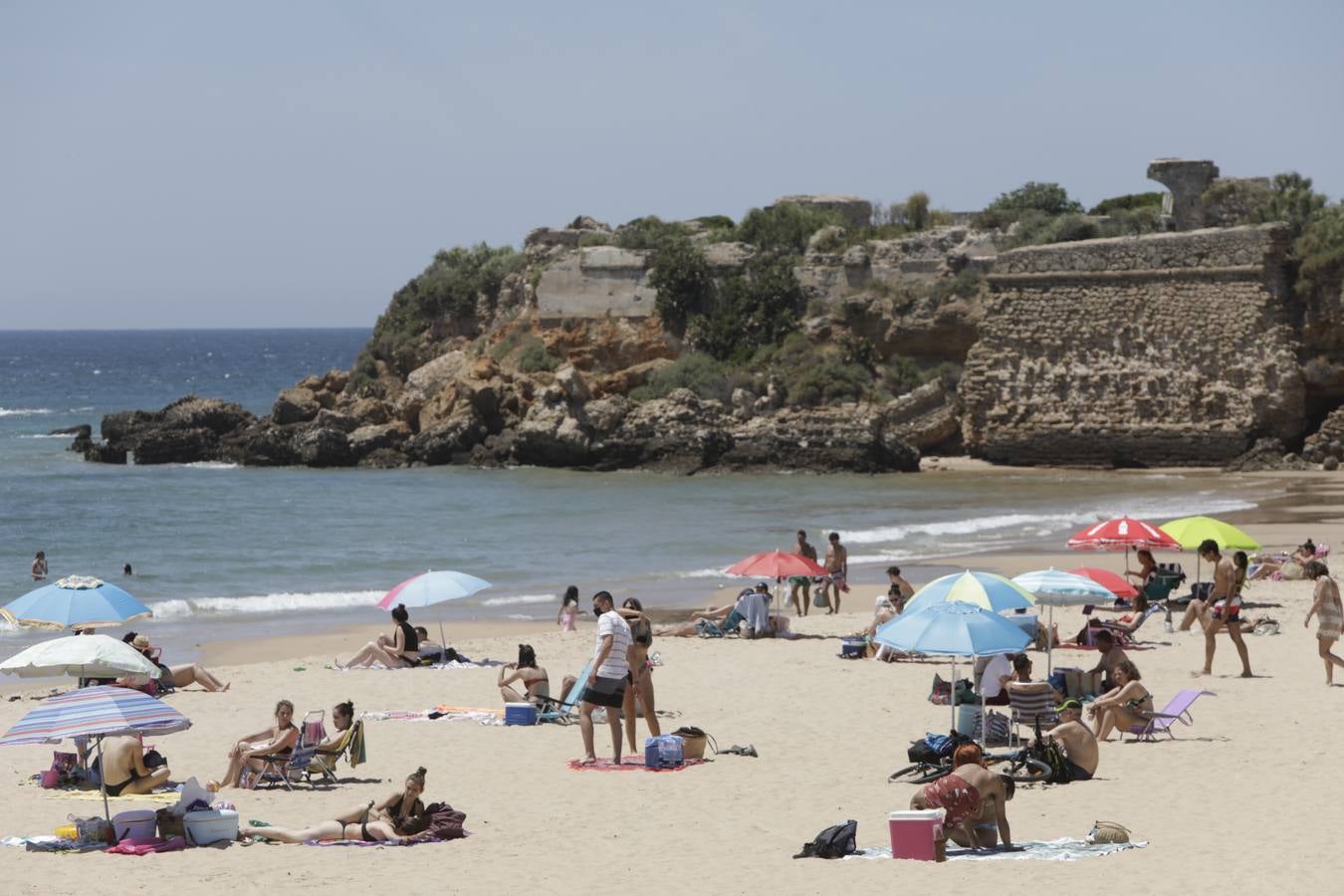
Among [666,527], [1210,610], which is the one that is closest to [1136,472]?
[666,527]

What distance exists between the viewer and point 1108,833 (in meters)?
9.16

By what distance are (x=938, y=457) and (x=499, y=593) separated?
20.3 m

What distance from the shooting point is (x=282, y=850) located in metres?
9.49

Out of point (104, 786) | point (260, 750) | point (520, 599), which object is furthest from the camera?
point (520, 599)

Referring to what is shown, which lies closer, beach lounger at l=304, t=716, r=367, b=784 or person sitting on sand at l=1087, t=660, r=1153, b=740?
beach lounger at l=304, t=716, r=367, b=784

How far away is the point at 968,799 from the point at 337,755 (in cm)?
438

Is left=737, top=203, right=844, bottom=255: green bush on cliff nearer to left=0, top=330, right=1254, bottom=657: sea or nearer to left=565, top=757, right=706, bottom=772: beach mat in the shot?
left=0, top=330, right=1254, bottom=657: sea

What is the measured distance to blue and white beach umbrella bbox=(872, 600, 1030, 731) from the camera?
11.2 meters

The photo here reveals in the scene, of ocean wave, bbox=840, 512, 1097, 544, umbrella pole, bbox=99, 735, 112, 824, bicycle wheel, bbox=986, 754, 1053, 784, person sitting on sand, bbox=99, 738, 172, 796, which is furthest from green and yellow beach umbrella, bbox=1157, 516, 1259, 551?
umbrella pole, bbox=99, 735, 112, 824

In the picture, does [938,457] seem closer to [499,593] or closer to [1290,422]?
[1290,422]

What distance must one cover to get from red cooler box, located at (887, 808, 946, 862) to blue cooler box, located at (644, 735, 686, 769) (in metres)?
2.65

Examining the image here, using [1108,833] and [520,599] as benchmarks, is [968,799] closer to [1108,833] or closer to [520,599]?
[1108,833]

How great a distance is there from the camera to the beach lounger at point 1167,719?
11.9 m

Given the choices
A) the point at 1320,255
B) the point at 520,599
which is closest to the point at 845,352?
the point at 1320,255
